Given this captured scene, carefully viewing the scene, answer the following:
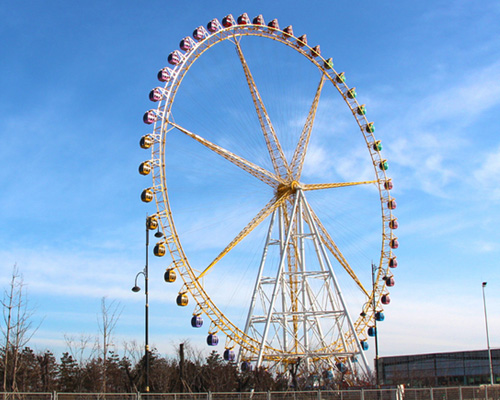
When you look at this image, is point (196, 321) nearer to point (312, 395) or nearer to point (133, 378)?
point (133, 378)

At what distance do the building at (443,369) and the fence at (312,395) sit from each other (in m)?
48.2

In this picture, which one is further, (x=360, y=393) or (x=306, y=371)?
(x=306, y=371)

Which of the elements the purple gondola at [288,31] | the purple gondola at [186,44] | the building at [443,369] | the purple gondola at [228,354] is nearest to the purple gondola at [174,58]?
the purple gondola at [186,44]

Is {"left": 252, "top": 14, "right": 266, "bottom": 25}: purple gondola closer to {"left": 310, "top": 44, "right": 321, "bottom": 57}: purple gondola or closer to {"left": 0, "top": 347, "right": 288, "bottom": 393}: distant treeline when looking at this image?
{"left": 310, "top": 44, "right": 321, "bottom": 57}: purple gondola

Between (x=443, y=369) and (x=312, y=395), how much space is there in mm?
66853

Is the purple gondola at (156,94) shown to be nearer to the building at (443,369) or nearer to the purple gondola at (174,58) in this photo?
the purple gondola at (174,58)

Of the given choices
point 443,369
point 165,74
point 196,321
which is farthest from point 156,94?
point 443,369

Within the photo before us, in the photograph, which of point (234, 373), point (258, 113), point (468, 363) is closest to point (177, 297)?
point (234, 373)

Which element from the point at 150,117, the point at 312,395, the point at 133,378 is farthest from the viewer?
the point at 150,117

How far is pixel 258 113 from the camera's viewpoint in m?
47.8

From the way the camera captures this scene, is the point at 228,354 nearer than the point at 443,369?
Yes

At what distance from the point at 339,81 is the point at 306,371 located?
24.9 m

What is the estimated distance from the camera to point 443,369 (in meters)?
86.9

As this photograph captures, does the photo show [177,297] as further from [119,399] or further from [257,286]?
[119,399]
